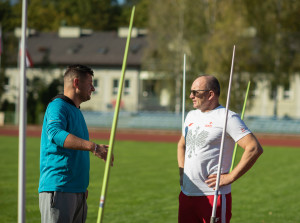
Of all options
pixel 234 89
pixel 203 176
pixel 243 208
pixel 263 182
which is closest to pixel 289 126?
pixel 234 89

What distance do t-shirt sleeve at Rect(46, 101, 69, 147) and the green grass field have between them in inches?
187

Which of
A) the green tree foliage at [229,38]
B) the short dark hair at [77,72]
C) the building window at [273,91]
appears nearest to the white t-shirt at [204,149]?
the short dark hair at [77,72]

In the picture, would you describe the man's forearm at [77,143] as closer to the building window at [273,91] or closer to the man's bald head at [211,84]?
the man's bald head at [211,84]

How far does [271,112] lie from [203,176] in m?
49.3

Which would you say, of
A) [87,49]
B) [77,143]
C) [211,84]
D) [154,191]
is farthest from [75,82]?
[87,49]

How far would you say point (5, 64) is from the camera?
42562 mm

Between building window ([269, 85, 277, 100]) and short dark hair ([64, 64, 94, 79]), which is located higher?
short dark hair ([64, 64, 94, 79])

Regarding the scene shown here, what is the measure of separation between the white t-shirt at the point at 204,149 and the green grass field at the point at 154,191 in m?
4.24

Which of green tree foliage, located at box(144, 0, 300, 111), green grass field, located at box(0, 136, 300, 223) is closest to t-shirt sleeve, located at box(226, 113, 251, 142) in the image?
green grass field, located at box(0, 136, 300, 223)

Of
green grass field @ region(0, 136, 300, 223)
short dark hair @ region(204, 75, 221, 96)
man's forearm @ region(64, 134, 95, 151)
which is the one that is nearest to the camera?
man's forearm @ region(64, 134, 95, 151)

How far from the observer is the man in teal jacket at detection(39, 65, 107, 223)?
4699mm

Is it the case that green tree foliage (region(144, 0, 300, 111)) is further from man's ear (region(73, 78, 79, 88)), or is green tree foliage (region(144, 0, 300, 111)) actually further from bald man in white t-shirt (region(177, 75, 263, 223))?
man's ear (region(73, 78, 79, 88))

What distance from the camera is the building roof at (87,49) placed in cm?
5728

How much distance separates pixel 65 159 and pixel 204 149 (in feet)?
3.78
